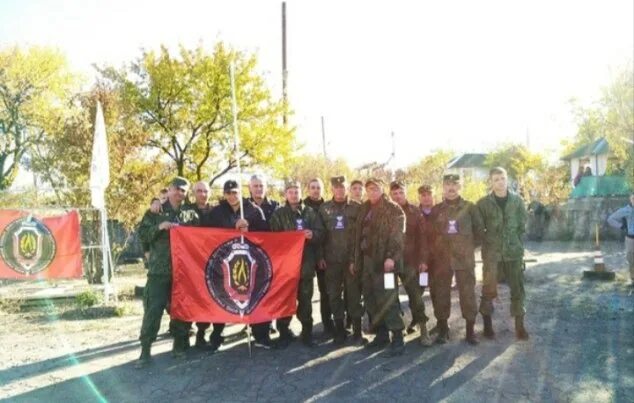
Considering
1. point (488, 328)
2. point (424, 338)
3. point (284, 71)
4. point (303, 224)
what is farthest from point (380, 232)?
point (284, 71)

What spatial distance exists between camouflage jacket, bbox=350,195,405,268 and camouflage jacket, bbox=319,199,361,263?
0.18m

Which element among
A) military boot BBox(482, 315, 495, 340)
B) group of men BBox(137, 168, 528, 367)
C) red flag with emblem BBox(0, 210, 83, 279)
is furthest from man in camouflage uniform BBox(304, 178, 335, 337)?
red flag with emblem BBox(0, 210, 83, 279)

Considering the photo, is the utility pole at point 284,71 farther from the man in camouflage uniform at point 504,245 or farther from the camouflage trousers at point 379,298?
the camouflage trousers at point 379,298

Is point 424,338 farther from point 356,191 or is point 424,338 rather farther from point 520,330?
point 356,191

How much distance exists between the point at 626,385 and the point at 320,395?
112 inches

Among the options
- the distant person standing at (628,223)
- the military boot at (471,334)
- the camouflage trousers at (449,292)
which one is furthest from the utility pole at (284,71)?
the military boot at (471,334)

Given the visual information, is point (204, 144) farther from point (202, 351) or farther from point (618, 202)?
point (618, 202)

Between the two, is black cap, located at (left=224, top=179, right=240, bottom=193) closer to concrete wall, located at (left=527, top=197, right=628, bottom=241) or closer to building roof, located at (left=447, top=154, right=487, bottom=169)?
concrete wall, located at (left=527, top=197, right=628, bottom=241)

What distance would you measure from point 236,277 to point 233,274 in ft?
0.17

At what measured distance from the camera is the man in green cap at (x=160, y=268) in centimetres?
598

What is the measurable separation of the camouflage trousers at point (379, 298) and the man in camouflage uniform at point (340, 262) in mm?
211

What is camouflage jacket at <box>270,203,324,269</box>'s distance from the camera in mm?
6730

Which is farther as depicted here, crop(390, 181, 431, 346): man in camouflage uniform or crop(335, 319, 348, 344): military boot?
crop(390, 181, 431, 346): man in camouflage uniform

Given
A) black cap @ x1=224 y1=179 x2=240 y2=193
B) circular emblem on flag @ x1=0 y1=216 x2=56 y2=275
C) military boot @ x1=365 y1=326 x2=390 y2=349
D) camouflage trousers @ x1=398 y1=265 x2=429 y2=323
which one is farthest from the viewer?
circular emblem on flag @ x1=0 y1=216 x2=56 y2=275
